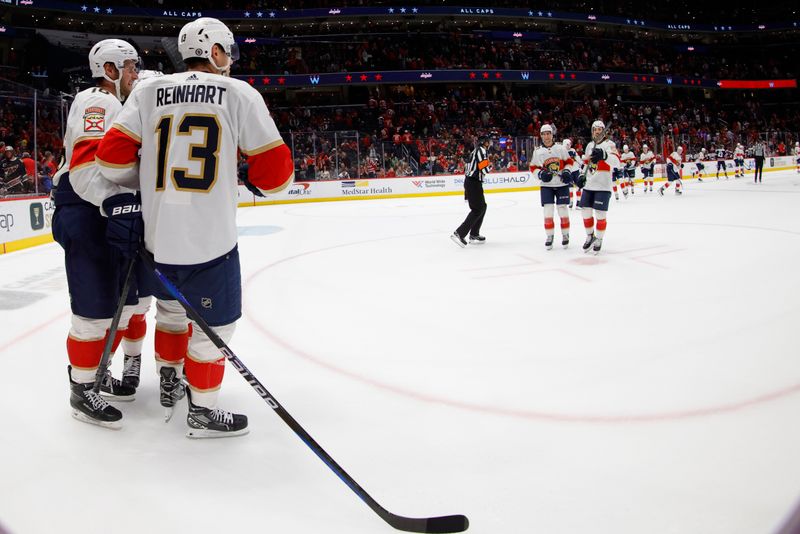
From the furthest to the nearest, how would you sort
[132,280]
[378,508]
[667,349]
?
[667,349] → [132,280] → [378,508]

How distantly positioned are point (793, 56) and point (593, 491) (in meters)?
41.8

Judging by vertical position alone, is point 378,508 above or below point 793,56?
below

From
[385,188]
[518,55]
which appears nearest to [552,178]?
[385,188]

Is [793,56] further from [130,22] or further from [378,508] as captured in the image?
[378,508]

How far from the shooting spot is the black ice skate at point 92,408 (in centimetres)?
239

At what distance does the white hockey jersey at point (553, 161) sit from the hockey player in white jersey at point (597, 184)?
0.82 feet

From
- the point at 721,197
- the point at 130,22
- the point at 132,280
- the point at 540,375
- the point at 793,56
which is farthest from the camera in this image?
the point at 793,56

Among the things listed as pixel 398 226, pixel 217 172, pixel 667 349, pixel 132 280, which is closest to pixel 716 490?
pixel 667 349

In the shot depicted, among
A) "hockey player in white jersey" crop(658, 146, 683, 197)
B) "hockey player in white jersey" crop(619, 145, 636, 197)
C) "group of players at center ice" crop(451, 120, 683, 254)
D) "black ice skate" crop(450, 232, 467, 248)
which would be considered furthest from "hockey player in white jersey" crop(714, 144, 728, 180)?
"black ice skate" crop(450, 232, 467, 248)

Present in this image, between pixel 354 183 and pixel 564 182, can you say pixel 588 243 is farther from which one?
pixel 354 183

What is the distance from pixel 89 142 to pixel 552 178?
210 inches

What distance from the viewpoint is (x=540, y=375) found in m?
2.89

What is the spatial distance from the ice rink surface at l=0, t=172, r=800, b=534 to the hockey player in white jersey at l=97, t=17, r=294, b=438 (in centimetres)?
54

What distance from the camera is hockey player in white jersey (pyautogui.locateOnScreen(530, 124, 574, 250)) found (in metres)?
6.68
